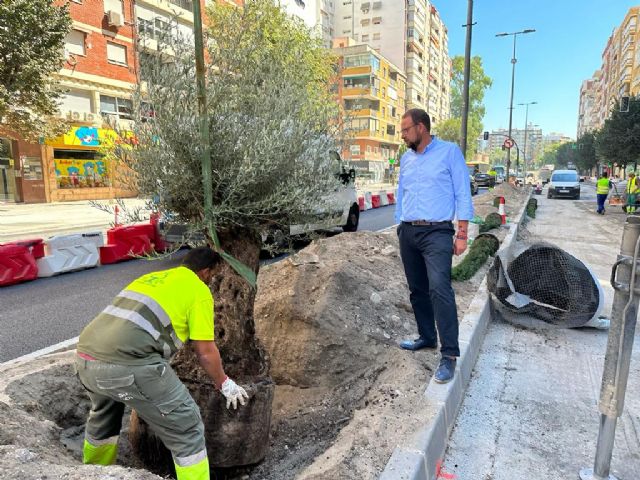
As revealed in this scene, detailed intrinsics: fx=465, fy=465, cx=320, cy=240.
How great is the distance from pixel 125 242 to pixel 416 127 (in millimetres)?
7438

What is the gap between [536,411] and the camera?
3.20 meters

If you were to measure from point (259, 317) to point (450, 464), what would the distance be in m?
2.13

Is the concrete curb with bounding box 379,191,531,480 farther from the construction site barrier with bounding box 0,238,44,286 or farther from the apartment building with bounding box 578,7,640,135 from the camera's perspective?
the apartment building with bounding box 578,7,640,135

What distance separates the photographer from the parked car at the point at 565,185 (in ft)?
90.1

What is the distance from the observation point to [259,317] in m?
4.23

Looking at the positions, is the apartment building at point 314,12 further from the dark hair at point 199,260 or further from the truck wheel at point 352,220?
the dark hair at point 199,260

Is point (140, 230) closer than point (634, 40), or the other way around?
point (140, 230)

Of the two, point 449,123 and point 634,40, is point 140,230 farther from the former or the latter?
point 634,40

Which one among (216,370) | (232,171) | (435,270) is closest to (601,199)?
(435,270)

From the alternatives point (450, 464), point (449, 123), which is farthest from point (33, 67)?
point (449, 123)

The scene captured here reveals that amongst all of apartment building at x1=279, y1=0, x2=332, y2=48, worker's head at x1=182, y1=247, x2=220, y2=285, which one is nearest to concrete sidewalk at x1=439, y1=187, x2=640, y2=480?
worker's head at x1=182, y1=247, x2=220, y2=285

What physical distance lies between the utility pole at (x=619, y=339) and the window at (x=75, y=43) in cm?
2660

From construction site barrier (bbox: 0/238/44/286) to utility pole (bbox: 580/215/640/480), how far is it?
25.6 feet

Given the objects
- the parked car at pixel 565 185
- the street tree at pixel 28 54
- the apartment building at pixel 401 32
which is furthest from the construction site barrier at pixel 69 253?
the apartment building at pixel 401 32
